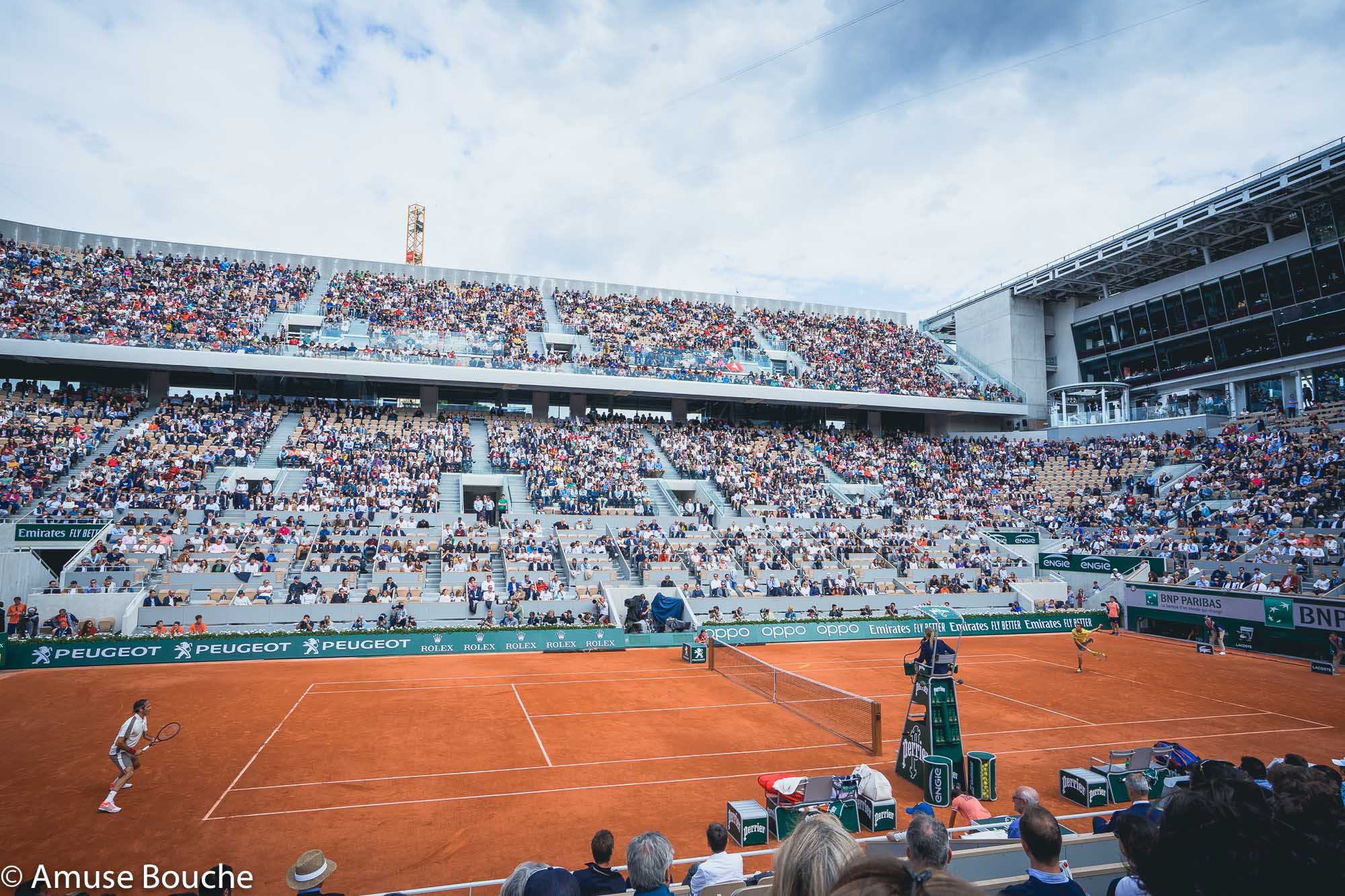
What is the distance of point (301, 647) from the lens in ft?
85.4

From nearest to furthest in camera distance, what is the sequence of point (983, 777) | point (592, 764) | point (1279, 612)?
point (983, 777)
point (592, 764)
point (1279, 612)

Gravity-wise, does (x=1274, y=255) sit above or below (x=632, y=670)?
above

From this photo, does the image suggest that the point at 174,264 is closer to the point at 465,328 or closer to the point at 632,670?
the point at 465,328

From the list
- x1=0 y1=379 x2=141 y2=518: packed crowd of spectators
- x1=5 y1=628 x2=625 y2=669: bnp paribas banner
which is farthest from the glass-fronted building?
x1=0 y1=379 x2=141 y2=518: packed crowd of spectators

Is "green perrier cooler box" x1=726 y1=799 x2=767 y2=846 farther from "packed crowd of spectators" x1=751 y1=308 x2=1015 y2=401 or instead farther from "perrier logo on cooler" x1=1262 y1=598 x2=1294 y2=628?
"packed crowd of spectators" x1=751 y1=308 x2=1015 y2=401

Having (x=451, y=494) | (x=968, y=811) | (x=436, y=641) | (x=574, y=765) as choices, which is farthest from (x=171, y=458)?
(x=968, y=811)

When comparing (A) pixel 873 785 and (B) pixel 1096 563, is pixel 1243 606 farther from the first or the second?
(A) pixel 873 785

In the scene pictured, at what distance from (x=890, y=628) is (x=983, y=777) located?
20.8m

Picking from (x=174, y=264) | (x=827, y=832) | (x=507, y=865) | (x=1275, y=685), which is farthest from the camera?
(x=174, y=264)

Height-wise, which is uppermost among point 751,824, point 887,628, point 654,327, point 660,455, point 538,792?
point 654,327

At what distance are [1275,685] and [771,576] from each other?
18.7 meters

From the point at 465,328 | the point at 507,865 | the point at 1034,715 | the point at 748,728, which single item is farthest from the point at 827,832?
the point at 465,328

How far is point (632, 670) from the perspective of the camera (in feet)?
81.8

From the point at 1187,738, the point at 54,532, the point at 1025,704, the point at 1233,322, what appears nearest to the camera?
the point at 1187,738
